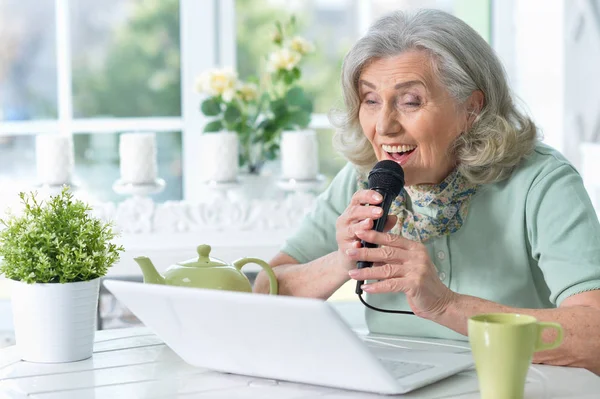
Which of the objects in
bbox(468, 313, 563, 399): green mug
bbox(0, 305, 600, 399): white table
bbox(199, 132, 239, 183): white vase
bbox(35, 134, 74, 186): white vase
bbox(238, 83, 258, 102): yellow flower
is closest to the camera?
bbox(468, 313, 563, 399): green mug

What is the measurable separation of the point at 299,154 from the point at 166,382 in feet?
5.40

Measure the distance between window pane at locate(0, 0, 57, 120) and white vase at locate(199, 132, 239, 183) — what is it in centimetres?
105

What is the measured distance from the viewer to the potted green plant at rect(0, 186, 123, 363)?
1.54 metres

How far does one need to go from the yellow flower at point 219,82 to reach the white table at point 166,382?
5.30ft

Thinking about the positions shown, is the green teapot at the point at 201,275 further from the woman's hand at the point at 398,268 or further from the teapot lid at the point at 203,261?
the woman's hand at the point at 398,268

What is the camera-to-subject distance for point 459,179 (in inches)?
77.9

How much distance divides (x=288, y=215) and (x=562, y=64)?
1.37 meters

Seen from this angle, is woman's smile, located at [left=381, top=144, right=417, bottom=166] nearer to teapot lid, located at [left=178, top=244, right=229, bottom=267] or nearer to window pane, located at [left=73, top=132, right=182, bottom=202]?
teapot lid, located at [left=178, top=244, right=229, bottom=267]

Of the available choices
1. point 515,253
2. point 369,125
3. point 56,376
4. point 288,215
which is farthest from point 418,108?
point 288,215

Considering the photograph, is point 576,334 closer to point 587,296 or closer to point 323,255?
point 587,296

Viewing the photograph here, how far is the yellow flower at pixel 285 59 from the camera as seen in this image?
10.6 ft

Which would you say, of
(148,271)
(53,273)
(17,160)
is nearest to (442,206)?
(148,271)

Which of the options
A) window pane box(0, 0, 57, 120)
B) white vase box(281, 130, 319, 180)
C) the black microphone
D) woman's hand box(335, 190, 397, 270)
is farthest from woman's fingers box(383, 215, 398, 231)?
window pane box(0, 0, 57, 120)

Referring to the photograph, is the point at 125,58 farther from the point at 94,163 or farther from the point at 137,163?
the point at 137,163
